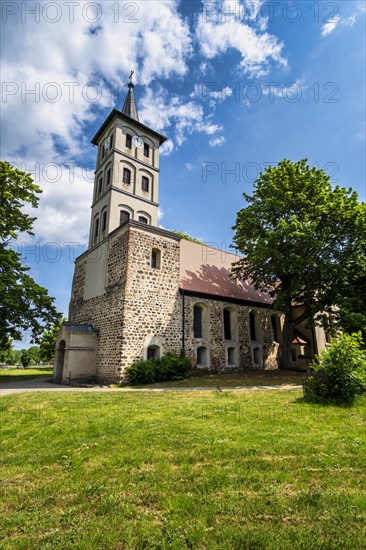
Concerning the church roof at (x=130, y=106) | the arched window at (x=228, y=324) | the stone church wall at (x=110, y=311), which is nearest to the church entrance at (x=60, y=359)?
the stone church wall at (x=110, y=311)

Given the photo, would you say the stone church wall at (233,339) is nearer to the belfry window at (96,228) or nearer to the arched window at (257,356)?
the arched window at (257,356)

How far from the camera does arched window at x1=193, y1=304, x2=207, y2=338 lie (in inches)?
806

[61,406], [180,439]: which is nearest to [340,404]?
[180,439]

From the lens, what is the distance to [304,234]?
52.5 feet

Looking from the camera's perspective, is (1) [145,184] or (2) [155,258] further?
(1) [145,184]

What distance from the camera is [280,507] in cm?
334

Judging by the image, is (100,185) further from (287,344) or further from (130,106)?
(287,344)

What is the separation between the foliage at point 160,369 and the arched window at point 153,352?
509 mm

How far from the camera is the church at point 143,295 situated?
17391 millimetres

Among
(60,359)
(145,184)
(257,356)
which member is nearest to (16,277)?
(60,359)

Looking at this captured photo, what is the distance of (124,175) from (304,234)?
14.3m

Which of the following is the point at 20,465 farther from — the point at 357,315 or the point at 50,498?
the point at 357,315

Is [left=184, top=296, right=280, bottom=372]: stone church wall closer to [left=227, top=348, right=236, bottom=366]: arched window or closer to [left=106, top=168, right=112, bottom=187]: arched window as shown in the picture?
[left=227, top=348, right=236, bottom=366]: arched window

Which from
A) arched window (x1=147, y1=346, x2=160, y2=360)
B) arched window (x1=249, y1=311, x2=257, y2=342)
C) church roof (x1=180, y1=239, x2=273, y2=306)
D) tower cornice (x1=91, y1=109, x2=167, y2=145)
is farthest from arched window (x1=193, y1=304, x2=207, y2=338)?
tower cornice (x1=91, y1=109, x2=167, y2=145)
